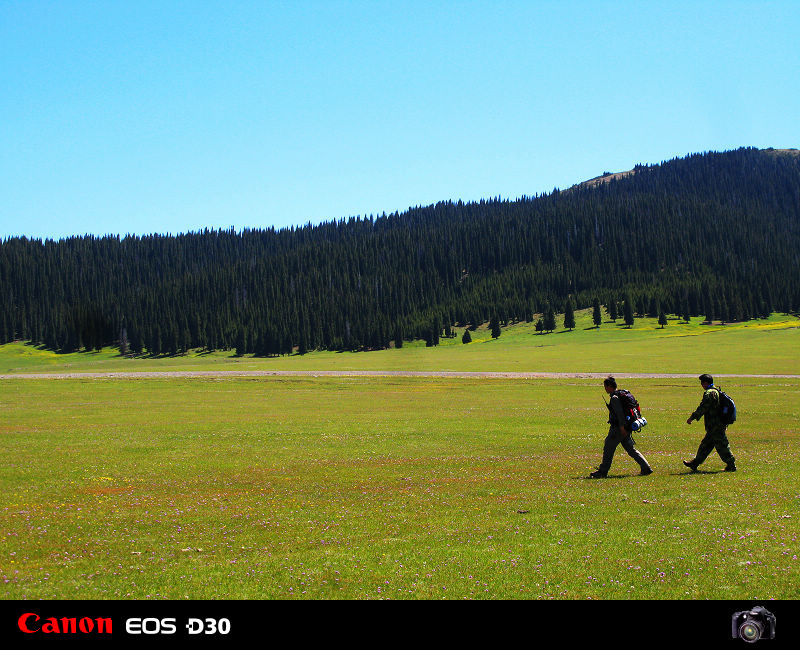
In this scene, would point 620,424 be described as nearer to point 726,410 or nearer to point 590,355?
point 726,410

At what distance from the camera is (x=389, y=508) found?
52.1 ft

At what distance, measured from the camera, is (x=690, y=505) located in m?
15.4

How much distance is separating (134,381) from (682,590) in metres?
73.7

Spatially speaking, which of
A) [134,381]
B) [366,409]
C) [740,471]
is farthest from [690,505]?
[134,381]

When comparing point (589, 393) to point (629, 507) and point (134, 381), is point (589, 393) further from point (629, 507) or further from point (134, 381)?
point (134, 381)
